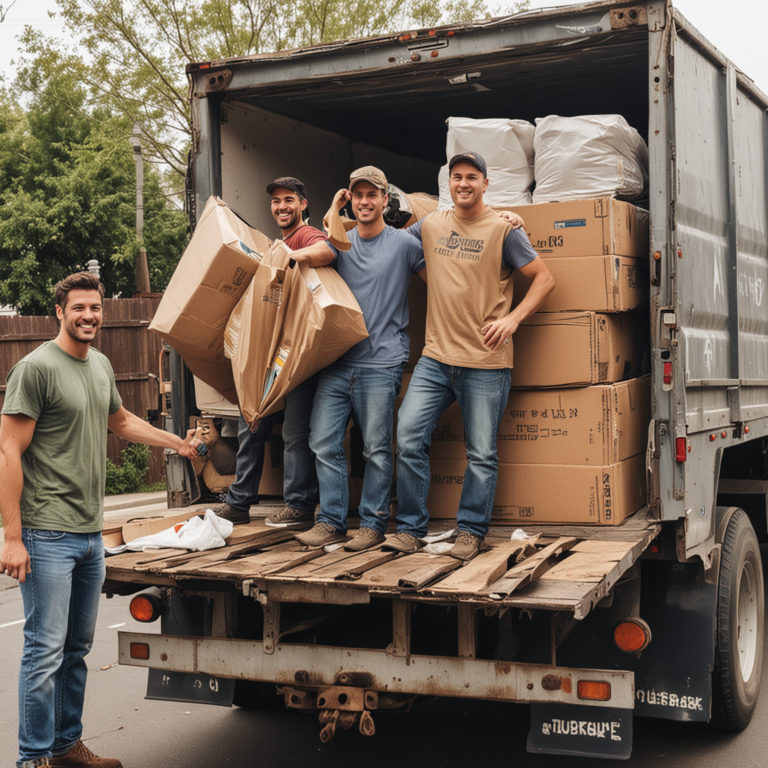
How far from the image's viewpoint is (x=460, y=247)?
415 cm

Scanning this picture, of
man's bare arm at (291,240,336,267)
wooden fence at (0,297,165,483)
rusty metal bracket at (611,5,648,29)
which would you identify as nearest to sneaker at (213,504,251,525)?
man's bare arm at (291,240,336,267)

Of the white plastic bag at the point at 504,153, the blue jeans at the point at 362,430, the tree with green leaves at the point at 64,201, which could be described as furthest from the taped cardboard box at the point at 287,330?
the tree with green leaves at the point at 64,201

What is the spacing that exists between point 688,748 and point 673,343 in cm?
180

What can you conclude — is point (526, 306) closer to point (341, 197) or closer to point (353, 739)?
point (341, 197)

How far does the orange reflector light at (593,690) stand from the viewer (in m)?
3.12

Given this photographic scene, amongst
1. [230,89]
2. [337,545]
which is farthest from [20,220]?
[337,545]

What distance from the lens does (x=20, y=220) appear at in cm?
2272

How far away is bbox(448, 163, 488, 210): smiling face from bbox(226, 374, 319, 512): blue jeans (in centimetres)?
106

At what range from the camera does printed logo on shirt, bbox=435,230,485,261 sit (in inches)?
162

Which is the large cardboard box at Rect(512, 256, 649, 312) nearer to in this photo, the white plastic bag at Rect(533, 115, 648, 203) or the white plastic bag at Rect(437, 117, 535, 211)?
the white plastic bag at Rect(533, 115, 648, 203)

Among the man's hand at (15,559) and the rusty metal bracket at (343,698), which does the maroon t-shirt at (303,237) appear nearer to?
the man's hand at (15,559)

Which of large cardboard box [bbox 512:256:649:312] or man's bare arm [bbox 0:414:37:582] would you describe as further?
large cardboard box [bbox 512:256:649:312]

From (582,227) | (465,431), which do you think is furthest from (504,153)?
(465,431)

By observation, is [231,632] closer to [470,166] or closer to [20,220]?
A: [470,166]
